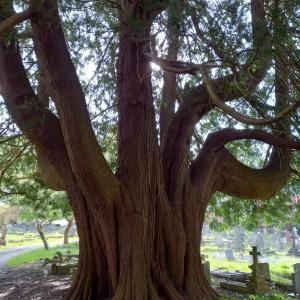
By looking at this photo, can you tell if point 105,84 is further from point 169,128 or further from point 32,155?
point 32,155

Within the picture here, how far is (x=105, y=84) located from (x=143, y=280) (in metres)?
3.55

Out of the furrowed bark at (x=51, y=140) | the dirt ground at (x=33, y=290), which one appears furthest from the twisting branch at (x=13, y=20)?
the dirt ground at (x=33, y=290)

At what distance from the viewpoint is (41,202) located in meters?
11.6

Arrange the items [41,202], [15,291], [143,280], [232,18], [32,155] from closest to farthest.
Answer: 1. [232,18]
2. [143,280]
3. [15,291]
4. [32,155]
5. [41,202]

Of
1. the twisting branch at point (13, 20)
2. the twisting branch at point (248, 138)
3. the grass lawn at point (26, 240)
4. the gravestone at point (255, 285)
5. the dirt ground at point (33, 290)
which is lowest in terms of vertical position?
the dirt ground at point (33, 290)

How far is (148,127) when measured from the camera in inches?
243

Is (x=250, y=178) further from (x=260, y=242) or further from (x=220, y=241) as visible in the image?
(x=220, y=241)

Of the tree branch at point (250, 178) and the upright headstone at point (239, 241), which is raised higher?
the tree branch at point (250, 178)

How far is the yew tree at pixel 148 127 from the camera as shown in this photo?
5.08 m

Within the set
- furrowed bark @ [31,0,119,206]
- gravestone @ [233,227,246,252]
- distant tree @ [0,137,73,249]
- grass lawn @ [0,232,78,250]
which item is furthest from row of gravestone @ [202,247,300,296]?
grass lawn @ [0,232,78,250]

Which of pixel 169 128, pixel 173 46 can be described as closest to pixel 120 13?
pixel 173 46

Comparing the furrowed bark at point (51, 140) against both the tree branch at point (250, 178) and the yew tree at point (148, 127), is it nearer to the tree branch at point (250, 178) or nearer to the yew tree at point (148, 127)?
the yew tree at point (148, 127)

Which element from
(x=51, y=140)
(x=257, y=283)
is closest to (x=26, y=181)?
(x=51, y=140)

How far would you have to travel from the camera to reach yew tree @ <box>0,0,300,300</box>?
5.08 m
